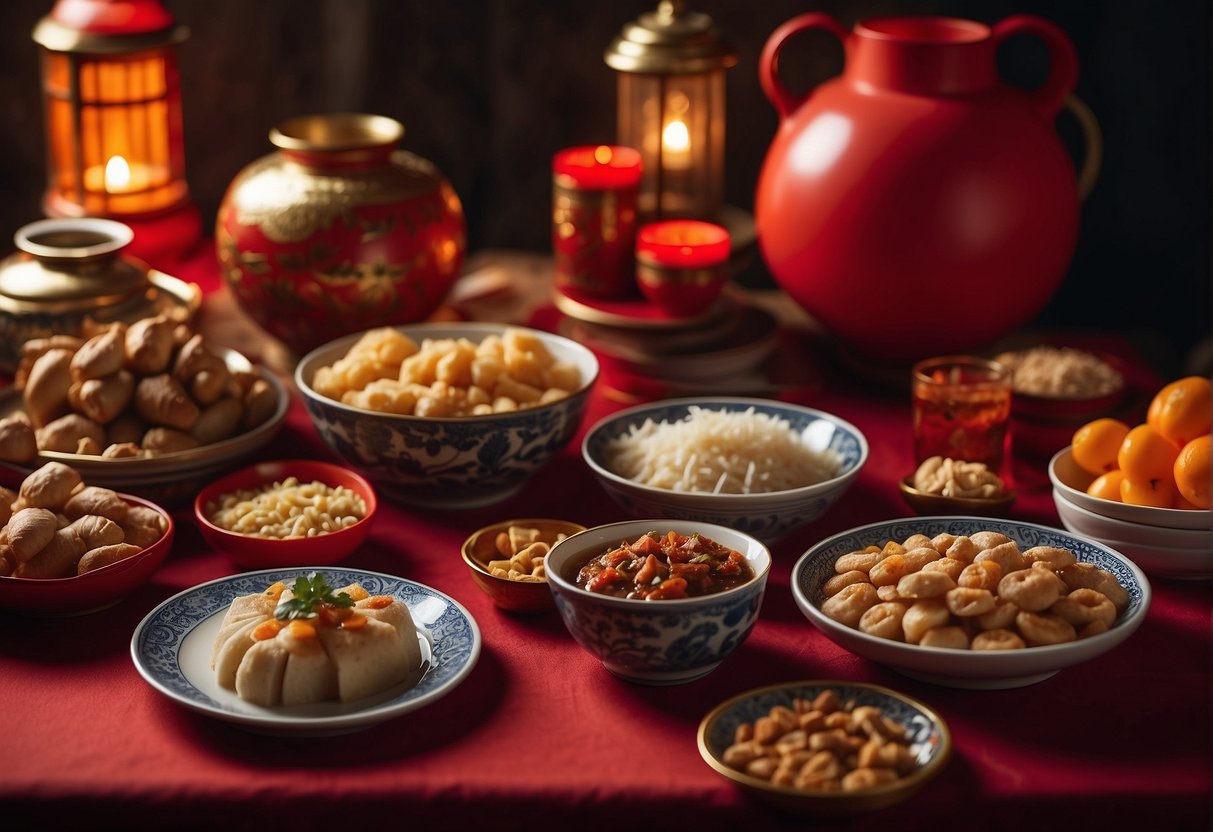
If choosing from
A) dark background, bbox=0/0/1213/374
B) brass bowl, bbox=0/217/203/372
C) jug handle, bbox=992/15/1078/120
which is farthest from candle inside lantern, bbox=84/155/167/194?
jug handle, bbox=992/15/1078/120

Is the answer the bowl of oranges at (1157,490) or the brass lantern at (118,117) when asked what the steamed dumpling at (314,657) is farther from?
the brass lantern at (118,117)

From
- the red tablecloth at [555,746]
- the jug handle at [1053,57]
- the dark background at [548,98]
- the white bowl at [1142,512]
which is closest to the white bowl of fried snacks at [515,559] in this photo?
the red tablecloth at [555,746]

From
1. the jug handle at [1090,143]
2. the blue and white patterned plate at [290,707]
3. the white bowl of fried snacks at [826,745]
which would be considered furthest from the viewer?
the jug handle at [1090,143]

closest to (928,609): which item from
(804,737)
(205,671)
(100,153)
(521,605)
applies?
(804,737)

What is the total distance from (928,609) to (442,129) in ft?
5.78

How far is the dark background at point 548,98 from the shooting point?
2500 millimetres

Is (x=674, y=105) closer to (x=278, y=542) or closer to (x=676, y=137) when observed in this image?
(x=676, y=137)

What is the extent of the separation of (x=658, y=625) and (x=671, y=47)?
44.9 inches

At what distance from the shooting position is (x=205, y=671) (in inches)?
52.2

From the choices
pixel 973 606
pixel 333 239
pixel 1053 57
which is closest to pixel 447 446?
pixel 333 239

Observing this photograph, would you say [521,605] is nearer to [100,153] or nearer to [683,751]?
Result: [683,751]

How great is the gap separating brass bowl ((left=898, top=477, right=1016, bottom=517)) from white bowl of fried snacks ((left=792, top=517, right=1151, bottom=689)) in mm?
210

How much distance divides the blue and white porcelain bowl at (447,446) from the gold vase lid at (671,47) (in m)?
0.60

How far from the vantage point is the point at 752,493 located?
1596 mm
